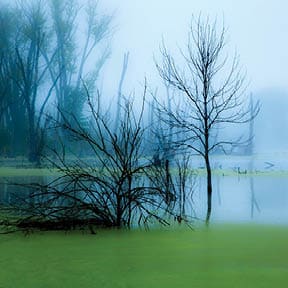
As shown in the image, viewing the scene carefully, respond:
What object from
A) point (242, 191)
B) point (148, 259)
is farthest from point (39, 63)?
point (148, 259)

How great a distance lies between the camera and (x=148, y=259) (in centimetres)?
361

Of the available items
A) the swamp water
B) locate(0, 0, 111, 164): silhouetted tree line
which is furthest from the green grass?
locate(0, 0, 111, 164): silhouetted tree line

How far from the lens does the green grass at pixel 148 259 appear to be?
3045 mm

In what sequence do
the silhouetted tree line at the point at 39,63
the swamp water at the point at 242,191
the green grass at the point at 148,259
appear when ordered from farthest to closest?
the silhouetted tree line at the point at 39,63 < the swamp water at the point at 242,191 < the green grass at the point at 148,259

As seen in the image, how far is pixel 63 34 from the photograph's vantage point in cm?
1305

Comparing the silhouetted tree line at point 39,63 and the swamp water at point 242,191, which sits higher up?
the silhouetted tree line at point 39,63

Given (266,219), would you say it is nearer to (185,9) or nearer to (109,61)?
(185,9)

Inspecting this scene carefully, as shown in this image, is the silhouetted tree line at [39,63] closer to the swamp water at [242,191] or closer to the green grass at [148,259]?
the swamp water at [242,191]

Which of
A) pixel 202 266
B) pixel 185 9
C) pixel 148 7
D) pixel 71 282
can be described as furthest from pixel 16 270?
pixel 148 7

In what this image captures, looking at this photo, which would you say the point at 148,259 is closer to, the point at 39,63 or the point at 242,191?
the point at 242,191

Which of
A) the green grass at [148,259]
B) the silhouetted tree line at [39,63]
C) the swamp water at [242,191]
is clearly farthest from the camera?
the silhouetted tree line at [39,63]

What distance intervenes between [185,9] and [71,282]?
8.40 meters

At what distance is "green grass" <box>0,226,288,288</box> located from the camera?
3045mm

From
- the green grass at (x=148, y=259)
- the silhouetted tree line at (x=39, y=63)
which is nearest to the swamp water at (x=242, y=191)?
the green grass at (x=148, y=259)
